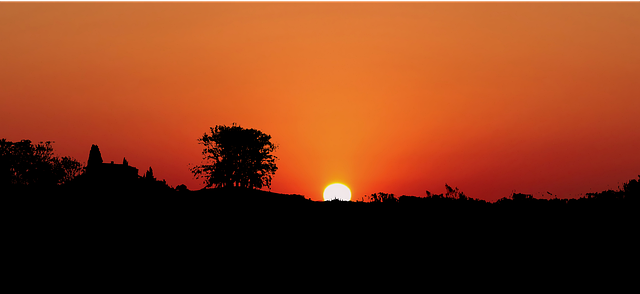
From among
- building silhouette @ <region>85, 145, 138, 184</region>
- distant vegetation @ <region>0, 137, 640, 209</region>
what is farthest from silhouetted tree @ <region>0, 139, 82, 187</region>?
building silhouette @ <region>85, 145, 138, 184</region>

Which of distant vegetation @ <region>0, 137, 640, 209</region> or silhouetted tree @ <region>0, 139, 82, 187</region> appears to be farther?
silhouetted tree @ <region>0, 139, 82, 187</region>

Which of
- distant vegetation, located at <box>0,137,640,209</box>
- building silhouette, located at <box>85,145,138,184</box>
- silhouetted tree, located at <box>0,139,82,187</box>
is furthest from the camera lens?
silhouetted tree, located at <box>0,139,82,187</box>

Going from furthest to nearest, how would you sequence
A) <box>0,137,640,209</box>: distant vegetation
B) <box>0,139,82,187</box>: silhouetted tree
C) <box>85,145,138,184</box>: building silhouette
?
1. <box>0,139,82,187</box>: silhouetted tree
2. <box>85,145,138,184</box>: building silhouette
3. <box>0,137,640,209</box>: distant vegetation

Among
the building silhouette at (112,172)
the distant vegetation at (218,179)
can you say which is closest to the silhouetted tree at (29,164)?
the distant vegetation at (218,179)

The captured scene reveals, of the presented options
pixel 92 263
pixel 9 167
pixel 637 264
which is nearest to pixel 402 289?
pixel 637 264

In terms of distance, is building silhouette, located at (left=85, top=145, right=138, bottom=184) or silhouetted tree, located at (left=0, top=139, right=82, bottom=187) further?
silhouetted tree, located at (left=0, top=139, right=82, bottom=187)

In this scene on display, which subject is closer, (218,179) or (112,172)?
(112,172)

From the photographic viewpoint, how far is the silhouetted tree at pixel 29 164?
65.1 metres

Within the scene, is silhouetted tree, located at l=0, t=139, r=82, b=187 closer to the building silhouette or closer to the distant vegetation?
the distant vegetation

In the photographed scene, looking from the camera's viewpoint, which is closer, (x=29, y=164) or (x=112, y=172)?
(x=112, y=172)

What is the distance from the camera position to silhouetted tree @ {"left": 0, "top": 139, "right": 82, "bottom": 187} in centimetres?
6506

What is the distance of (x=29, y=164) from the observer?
→ 2729 inches

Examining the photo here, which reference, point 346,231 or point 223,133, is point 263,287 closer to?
point 346,231

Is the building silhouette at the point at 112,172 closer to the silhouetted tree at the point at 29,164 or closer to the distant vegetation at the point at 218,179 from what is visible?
the distant vegetation at the point at 218,179
